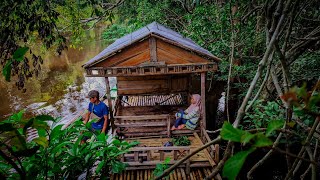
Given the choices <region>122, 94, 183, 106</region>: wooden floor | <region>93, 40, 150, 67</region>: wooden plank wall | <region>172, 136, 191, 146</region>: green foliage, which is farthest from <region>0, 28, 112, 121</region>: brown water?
<region>172, 136, 191, 146</region>: green foliage

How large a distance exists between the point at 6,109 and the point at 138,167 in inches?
576

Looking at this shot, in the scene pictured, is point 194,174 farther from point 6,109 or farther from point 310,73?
point 6,109

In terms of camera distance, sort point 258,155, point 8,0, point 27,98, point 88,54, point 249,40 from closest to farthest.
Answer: point 8,0, point 249,40, point 258,155, point 27,98, point 88,54

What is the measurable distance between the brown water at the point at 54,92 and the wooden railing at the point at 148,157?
936cm

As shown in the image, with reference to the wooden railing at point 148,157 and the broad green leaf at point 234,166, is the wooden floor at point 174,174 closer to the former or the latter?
the wooden railing at point 148,157

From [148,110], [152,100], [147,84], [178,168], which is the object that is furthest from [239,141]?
[152,100]

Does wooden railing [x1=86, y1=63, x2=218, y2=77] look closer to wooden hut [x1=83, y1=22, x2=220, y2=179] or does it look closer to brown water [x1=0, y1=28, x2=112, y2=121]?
wooden hut [x1=83, y1=22, x2=220, y2=179]

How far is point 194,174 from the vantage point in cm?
646

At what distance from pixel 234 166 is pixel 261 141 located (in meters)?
0.14

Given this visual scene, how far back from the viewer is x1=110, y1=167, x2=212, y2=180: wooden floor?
20.7 ft

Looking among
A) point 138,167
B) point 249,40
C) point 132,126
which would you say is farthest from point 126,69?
point 249,40

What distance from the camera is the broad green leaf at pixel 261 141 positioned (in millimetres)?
860

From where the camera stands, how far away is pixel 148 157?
670cm

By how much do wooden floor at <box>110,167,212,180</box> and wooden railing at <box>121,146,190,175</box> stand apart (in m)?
0.12
